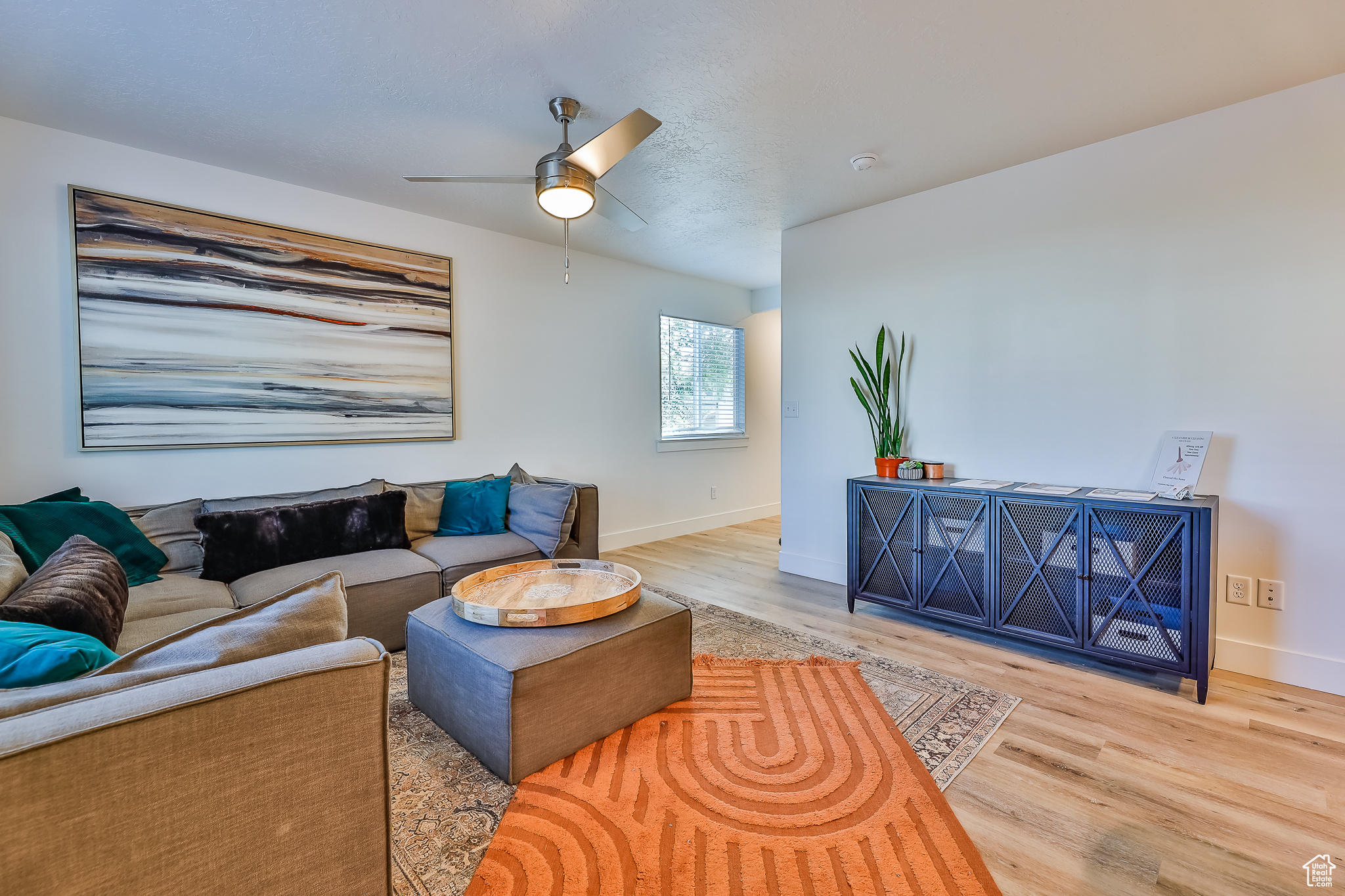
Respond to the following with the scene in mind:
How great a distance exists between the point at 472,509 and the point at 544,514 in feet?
1.48

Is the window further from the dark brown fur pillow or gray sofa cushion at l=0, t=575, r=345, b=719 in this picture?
gray sofa cushion at l=0, t=575, r=345, b=719

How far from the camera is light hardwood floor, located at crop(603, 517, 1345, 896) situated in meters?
1.42

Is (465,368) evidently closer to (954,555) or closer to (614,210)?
(614,210)

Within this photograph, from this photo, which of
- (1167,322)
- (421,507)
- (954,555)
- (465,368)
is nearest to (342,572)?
(421,507)

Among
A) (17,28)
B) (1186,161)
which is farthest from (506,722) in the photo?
(1186,161)

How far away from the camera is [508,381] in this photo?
4.20 m

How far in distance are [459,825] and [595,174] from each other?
226 centimetres

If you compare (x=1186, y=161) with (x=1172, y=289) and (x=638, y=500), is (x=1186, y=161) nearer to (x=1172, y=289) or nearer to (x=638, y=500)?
(x=1172, y=289)

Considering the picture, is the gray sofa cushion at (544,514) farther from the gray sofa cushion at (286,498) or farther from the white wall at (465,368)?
the gray sofa cushion at (286,498)

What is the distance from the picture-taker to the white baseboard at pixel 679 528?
483 cm

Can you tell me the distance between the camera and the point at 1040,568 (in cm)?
264

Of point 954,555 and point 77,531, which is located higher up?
point 77,531

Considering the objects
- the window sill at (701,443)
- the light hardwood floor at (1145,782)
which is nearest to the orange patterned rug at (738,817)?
the light hardwood floor at (1145,782)

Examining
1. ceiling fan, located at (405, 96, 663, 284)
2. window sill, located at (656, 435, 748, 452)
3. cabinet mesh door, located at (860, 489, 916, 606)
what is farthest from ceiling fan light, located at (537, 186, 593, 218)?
window sill, located at (656, 435, 748, 452)
